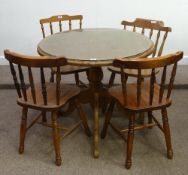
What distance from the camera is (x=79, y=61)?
1831 mm

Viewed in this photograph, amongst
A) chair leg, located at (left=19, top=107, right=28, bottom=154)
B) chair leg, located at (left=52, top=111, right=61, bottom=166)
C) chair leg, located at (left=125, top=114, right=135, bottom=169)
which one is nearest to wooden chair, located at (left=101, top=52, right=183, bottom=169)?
chair leg, located at (left=125, top=114, right=135, bottom=169)

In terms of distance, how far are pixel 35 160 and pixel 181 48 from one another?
2579 mm

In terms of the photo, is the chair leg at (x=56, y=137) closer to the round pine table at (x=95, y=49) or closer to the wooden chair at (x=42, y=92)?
the wooden chair at (x=42, y=92)

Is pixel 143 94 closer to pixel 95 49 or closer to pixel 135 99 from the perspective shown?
pixel 135 99

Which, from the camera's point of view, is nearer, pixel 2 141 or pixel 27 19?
pixel 2 141

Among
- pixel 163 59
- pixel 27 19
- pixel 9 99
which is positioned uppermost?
pixel 163 59

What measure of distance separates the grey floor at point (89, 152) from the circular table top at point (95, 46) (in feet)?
2.43

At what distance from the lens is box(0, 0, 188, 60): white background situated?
3535 mm

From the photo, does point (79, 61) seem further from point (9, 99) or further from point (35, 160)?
point (9, 99)

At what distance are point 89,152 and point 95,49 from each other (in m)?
0.79

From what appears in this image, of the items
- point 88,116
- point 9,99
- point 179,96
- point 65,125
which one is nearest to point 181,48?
point 179,96

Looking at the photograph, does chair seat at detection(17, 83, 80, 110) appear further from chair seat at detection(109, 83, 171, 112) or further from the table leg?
chair seat at detection(109, 83, 171, 112)

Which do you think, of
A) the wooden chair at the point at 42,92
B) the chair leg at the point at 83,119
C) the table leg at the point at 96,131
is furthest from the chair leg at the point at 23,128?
the table leg at the point at 96,131

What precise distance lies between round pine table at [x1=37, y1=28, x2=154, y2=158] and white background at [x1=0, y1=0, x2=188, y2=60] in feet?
3.45
